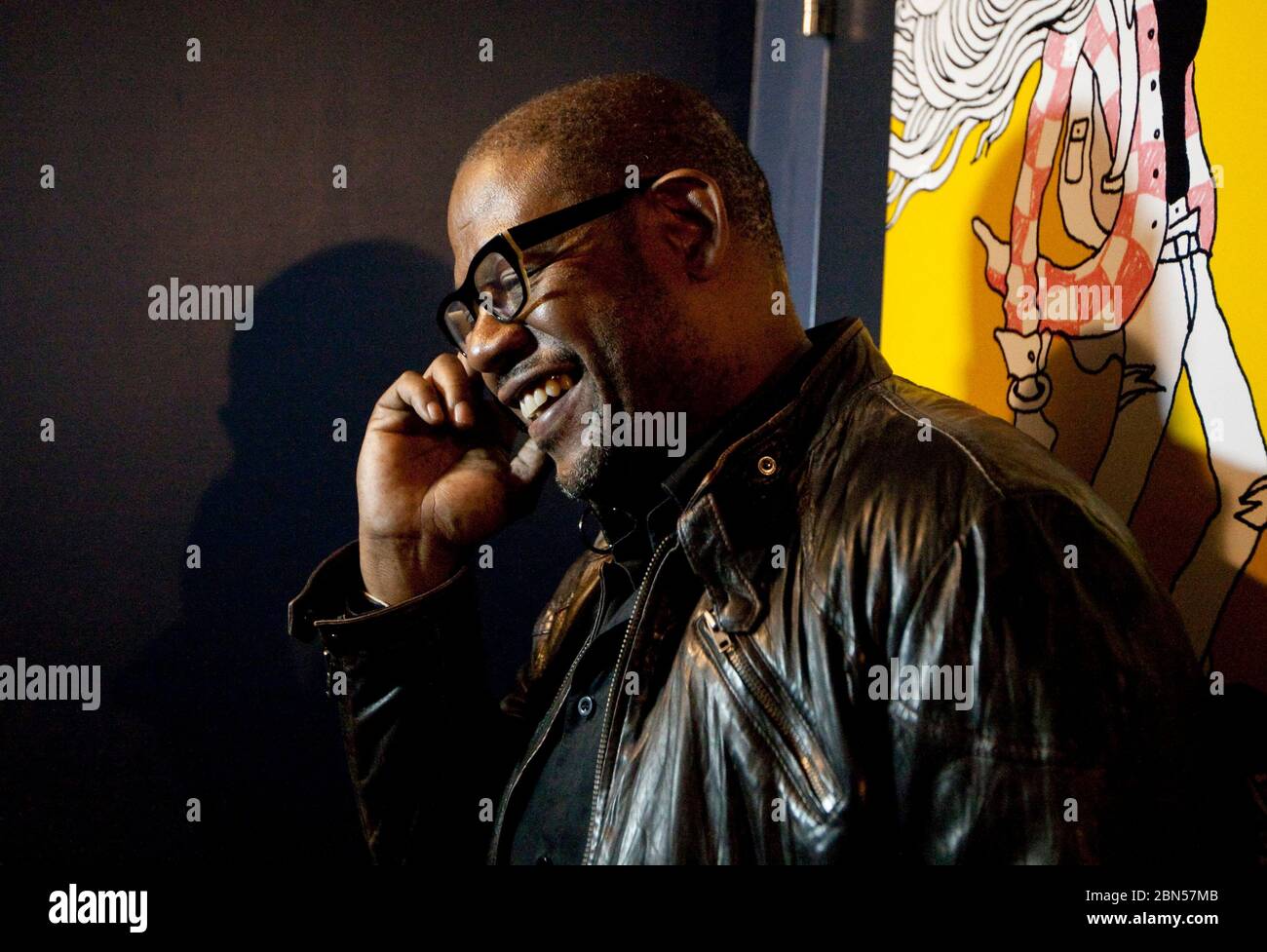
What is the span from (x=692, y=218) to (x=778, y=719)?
0.55m

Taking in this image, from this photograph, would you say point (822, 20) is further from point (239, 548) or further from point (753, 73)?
point (239, 548)

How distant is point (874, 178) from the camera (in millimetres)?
1657

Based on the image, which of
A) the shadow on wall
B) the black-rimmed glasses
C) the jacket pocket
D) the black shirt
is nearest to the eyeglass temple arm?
the black-rimmed glasses

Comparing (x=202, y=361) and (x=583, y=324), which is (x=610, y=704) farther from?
(x=202, y=361)

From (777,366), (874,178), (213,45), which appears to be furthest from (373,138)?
(777,366)

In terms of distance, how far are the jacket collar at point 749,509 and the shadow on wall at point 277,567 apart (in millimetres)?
1028

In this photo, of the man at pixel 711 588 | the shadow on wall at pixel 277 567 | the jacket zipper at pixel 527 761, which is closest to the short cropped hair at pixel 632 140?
the man at pixel 711 588

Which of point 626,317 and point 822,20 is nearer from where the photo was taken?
point 626,317

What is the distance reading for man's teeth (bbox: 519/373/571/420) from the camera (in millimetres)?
1077

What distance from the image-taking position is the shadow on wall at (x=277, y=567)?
68.6 inches

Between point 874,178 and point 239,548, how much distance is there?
4.23 feet

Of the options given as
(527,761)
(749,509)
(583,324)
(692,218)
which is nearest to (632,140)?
(692,218)

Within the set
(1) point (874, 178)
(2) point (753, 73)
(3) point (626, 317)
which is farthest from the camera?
(2) point (753, 73)

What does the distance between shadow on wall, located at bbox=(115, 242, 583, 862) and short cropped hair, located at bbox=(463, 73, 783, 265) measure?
29.2 inches
